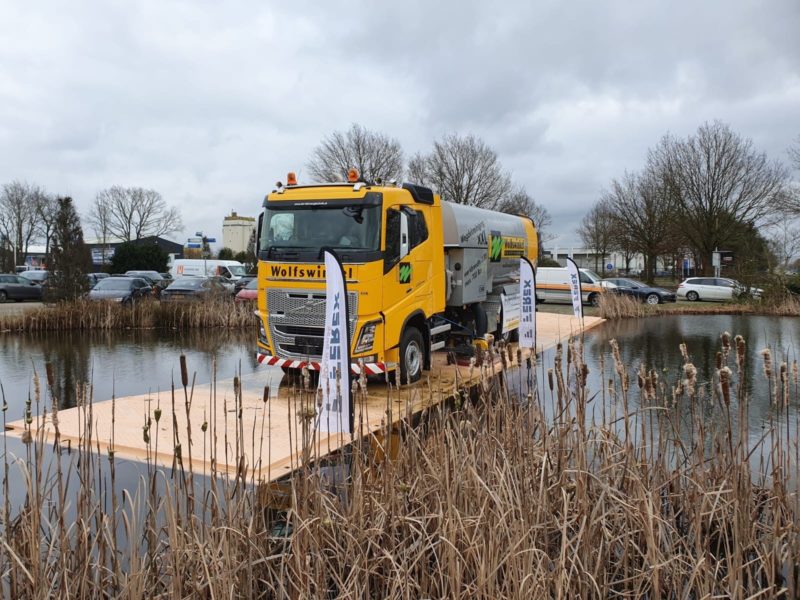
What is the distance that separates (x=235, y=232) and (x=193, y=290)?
59.7 meters

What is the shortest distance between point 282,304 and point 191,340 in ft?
25.9

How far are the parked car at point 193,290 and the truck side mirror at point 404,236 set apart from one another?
40.0 feet

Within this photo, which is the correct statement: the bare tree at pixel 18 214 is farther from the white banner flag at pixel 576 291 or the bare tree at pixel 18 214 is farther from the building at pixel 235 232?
the white banner flag at pixel 576 291

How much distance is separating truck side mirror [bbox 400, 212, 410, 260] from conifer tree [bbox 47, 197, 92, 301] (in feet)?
43.7

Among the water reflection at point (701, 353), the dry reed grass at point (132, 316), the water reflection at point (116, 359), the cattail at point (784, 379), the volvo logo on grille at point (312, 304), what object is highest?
the volvo logo on grille at point (312, 304)

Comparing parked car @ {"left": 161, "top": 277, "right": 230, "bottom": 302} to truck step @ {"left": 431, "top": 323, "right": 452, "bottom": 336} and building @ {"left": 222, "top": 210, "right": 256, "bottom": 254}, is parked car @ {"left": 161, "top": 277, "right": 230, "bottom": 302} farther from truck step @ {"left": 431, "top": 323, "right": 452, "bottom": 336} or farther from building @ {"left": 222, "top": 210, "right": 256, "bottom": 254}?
building @ {"left": 222, "top": 210, "right": 256, "bottom": 254}

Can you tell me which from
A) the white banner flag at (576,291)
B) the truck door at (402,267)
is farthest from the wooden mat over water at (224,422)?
the white banner flag at (576,291)

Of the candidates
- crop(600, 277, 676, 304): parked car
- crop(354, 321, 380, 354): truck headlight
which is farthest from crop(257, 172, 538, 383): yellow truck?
crop(600, 277, 676, 304): parked car

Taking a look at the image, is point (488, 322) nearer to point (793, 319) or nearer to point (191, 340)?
point (191, 340)

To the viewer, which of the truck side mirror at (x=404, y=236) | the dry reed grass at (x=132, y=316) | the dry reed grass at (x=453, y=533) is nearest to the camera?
the dry reed grass at (x=453, y=533)

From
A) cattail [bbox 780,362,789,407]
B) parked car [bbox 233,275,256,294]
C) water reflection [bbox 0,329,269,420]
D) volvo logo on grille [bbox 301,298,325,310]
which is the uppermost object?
parked car [bbox 233,275,256,294]

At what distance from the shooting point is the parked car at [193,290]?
19.8 meters

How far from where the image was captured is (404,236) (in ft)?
28.8

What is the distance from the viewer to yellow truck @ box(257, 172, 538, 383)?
833cm
